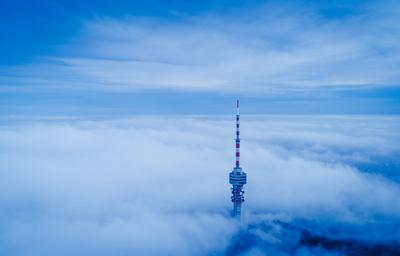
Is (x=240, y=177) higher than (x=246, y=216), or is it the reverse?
(x=240, y=177)

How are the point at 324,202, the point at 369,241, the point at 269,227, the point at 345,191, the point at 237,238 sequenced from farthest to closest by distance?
the point at 345,191, the point at 324,202, the point at 269,227, the point at 237,238, the point at 369,241

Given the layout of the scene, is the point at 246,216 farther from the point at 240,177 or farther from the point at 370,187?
the point at 370,187

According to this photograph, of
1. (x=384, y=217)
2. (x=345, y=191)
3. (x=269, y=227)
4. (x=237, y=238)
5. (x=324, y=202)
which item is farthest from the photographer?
(x=345, y=191)

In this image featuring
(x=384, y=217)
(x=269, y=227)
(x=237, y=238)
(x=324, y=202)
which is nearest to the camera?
(x=237, y=238)

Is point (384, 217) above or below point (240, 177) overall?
below

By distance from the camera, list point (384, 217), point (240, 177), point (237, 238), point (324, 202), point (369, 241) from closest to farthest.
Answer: point (240, 177) → point (369, 241) → point (237, 238) → point (384, 217) → point (324, 202)

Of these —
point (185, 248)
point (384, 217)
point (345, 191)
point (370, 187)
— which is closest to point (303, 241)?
point (185, 248)

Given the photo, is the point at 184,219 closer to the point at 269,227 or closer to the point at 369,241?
the point at 269,227

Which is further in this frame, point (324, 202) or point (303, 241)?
point (324, 202)

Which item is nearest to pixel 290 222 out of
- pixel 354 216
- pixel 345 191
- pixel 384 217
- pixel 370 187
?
pixel 354 216
